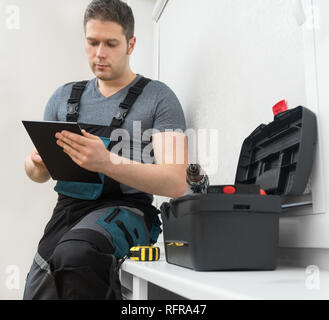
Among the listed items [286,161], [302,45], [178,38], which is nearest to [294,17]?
[302,45]

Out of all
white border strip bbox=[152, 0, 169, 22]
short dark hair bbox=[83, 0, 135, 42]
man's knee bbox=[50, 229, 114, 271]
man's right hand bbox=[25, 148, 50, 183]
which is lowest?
man's knee bbox=[50, 229, 114, 271]

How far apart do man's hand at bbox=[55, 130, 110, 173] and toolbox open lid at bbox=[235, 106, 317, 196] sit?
1.14 ft

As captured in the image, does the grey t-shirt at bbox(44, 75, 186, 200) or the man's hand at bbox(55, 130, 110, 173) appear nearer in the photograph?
the man's hand at bbox(55, 130, 110, 173)

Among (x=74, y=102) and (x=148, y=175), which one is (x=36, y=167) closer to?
(x=74, y=102)

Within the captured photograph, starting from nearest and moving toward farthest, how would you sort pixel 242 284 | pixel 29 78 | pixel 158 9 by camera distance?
pixel 242 284 → pixel 158 9 → pixel 29 78

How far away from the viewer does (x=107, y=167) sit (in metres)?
0.95

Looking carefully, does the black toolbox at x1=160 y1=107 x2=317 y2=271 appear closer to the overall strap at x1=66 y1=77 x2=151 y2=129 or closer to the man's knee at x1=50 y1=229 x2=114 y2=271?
the man's knee at x1=50 y1=229 x2=114 y2=271

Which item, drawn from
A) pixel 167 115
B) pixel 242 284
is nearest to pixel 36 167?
pixel 167 115

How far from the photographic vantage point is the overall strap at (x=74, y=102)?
1.20m

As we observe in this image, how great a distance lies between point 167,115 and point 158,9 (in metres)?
1.02

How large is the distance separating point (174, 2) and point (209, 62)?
592mm

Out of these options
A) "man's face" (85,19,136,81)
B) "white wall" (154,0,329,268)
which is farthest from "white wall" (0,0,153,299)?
"man's face" (85,19,136,81)

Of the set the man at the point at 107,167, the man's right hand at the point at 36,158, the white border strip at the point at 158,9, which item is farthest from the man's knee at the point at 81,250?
the white border strip at the point at 158,9

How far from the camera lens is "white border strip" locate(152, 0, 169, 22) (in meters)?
1.88
